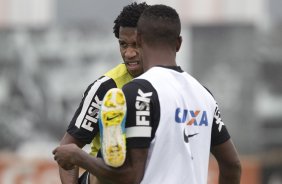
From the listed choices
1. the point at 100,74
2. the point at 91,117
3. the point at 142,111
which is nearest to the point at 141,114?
the point at 142,111

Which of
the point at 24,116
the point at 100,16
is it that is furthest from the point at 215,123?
the point at 100,16

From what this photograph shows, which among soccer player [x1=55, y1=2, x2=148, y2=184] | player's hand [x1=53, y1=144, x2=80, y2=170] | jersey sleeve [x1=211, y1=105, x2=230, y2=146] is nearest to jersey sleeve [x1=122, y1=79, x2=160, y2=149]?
player's hand [x1=53, y1=144, x2=80, y2=170]

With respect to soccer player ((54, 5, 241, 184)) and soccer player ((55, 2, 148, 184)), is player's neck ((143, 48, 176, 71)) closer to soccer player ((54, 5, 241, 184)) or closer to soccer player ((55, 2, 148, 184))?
soccer player ((54, 5, 241, 184))

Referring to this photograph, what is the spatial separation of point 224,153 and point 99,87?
3.11 ft

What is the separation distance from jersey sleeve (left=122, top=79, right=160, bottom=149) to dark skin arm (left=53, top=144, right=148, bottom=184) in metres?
0.06

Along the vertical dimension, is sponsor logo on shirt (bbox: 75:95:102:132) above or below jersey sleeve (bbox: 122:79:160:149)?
below

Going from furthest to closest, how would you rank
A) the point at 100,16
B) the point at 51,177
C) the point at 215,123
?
the point at 100,16, the point at 51,177, the point at 215,123

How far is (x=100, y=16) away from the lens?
32438 mm

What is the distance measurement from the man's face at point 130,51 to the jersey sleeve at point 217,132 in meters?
0.81

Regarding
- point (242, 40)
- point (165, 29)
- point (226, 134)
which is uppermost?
point (165, 29)

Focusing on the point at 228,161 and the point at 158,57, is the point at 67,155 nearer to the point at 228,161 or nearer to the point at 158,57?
the point at 158,57

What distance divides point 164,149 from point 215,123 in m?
0.49

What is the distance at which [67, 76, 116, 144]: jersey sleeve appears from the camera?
681cm

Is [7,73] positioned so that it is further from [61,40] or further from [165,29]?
[165,29]
